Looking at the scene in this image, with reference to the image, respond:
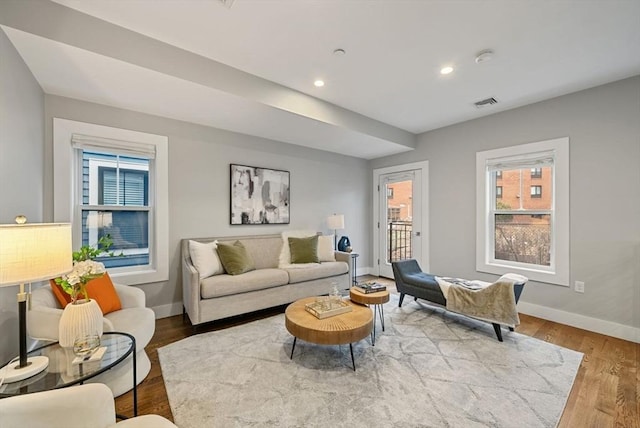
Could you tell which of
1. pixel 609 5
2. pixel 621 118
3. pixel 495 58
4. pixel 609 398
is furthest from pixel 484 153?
pixel 609 398

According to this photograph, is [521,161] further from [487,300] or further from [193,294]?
[193,294]

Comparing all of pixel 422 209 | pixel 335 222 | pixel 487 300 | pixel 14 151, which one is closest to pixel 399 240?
pixel 422 209

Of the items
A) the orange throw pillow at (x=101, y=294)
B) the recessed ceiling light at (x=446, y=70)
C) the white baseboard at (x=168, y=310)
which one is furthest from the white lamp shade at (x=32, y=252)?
the recessed ceiling light at (x=446, y=70)

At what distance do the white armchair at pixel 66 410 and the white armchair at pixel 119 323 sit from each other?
2.99ft

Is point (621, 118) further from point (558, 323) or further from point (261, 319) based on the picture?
point (261, 319)

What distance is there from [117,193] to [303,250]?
2412 mm

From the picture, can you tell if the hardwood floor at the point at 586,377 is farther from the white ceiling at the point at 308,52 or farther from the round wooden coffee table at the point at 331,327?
the white ceiling at the point at 308,52

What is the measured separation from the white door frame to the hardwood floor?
1688mm

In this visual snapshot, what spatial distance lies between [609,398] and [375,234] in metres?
3.85

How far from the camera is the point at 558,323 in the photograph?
3.15 metres

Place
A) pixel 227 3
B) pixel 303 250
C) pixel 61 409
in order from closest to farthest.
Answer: pixel 61 409 < pixel 227 3 < pixel 303 250

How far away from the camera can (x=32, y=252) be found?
1.25 m

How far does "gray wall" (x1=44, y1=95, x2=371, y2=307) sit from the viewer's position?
2898 millimetres

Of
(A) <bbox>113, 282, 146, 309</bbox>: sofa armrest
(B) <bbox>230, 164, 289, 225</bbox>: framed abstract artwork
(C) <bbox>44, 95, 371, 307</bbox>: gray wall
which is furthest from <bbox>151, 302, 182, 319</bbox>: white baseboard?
(B) <bbox>230, 164, 289, 225</bbox>: framed abstract artwork
